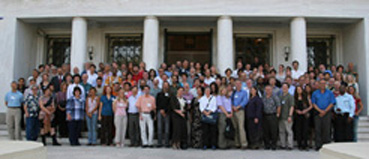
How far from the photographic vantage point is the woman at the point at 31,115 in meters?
10.0

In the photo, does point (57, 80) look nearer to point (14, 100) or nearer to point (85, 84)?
point (85, 84)

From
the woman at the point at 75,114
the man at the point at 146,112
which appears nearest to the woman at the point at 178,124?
the man at the point at 146,112

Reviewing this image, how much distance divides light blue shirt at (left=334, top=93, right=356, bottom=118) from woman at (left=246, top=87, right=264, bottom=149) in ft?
7.09

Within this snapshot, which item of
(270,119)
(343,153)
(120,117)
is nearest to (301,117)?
(270,119)

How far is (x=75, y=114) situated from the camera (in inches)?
401

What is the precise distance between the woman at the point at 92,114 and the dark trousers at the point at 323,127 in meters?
5.99

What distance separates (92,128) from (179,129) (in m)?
2.54

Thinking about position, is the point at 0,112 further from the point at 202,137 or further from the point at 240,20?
the point at 240,20

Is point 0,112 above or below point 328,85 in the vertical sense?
below

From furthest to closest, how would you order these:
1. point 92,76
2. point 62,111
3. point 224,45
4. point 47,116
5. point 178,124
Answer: point 224,45, point 92,76, point 62,111, point 47,116, point 178,124

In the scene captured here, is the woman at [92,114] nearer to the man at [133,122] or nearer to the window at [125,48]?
the man at [133,122]

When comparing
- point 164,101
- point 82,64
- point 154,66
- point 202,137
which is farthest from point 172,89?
point 82,64

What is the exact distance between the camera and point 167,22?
571 inches

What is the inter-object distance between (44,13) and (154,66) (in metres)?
4.49
